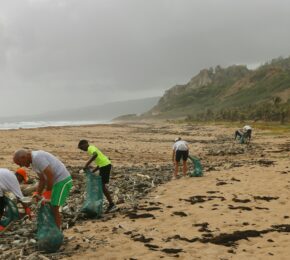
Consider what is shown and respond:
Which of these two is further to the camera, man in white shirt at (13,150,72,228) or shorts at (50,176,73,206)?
shorts at (50,176,73,206)

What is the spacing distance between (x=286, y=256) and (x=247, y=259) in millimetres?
729

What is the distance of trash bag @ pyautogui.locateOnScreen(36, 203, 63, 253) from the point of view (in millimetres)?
8242

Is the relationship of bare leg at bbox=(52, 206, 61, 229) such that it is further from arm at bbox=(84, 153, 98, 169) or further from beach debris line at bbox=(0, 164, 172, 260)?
arm at bbox=(84, 153, 98, 169)

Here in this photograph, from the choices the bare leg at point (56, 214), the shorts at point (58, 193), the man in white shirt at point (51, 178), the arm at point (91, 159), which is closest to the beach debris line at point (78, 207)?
the bare leg at point (56, 214)

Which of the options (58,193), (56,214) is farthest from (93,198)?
(58,193)

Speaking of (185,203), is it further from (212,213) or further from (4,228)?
(4,228)

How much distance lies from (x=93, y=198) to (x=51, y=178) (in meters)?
2.82

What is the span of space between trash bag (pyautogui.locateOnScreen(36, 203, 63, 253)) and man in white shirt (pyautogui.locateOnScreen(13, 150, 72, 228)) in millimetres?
214

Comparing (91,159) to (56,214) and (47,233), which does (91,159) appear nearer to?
(56,214)

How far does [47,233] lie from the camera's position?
826 cm

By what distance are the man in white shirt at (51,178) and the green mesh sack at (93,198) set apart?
229cm

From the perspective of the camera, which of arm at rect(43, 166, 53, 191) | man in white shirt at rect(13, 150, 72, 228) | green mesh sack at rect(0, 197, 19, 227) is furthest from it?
green mesh sack at rect(0, 197, 19, 227)

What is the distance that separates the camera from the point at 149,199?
43.5 feet

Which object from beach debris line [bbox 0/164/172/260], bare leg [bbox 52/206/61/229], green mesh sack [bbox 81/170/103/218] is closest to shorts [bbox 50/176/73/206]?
bare leg [bbox 52/206/61/229]
